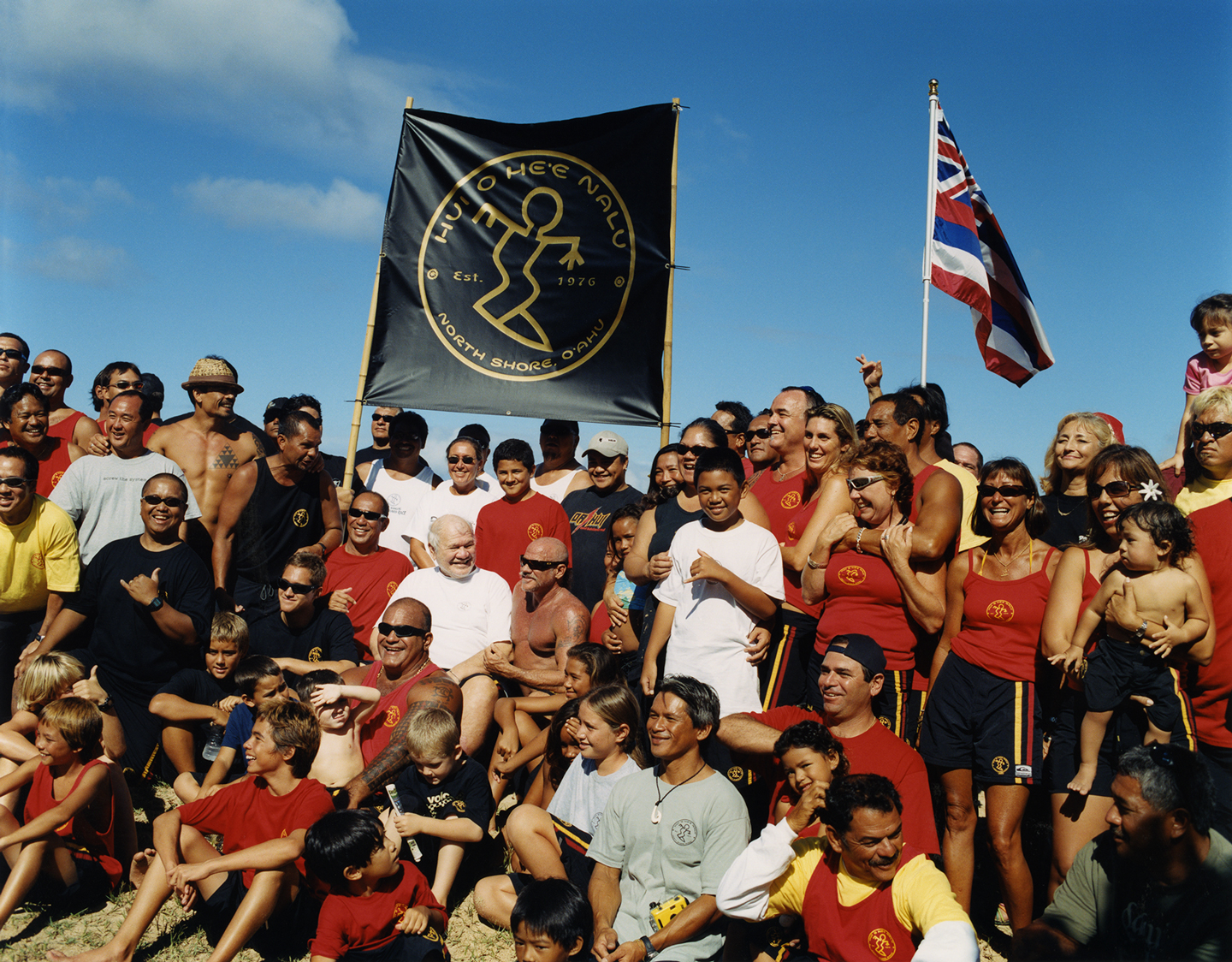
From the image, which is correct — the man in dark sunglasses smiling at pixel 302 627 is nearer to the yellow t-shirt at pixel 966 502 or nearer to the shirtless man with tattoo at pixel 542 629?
the shirtless man with tattoo at pixel 542 629

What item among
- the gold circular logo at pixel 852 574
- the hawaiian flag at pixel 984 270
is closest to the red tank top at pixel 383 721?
the gold circular logo at pixel 852 574

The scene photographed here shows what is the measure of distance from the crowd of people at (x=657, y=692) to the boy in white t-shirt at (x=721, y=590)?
0.06ft

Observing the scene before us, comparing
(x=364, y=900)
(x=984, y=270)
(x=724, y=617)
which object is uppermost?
(x=984, y=270)

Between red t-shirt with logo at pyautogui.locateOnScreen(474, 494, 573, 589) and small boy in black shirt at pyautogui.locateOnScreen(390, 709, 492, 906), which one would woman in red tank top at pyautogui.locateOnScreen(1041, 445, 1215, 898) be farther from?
red t-shirt with logo at pyautogui.locateOnScreen(474, 494, 573, 589)

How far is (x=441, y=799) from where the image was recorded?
4832 mm

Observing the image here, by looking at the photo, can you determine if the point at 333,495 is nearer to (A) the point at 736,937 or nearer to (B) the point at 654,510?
(B) the point at 654,510

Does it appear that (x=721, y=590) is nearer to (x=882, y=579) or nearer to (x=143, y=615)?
(x=882, y=579)

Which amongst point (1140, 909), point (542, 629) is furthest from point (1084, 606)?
point (542, 629)

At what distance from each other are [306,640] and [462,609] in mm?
1011

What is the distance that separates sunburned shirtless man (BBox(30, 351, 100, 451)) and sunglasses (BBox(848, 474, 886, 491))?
5.50 metres

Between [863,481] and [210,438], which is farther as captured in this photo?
[210,438]

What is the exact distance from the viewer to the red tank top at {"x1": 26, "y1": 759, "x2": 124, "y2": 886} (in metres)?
4.88

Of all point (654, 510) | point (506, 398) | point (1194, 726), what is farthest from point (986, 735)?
point (506, 398)

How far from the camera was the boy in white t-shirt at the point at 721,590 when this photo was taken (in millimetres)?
4648
